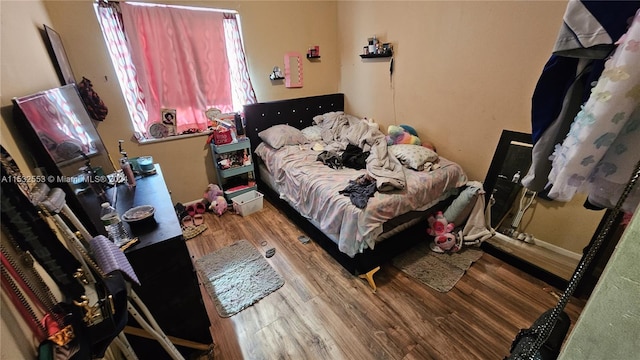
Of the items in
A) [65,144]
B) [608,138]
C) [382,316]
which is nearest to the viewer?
[608,138]

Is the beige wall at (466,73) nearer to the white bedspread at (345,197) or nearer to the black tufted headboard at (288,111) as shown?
the white bedspread at (345,197)

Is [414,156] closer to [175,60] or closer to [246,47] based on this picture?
[246,47]

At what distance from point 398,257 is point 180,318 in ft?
5.63

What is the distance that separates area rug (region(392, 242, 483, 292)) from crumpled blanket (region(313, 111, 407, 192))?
71cm

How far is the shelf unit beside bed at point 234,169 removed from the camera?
2.93m

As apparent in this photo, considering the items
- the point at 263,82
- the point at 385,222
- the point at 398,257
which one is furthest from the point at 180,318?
the point at 263,82

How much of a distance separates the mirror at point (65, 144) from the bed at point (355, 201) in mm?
1432

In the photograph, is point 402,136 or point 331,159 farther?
point 402,136

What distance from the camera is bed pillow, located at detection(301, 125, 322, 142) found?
3230 mm

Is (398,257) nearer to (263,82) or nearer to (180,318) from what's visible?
(180,318)

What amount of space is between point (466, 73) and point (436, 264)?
1.75 metres

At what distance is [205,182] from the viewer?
3145 millimetres

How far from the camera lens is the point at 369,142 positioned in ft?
8.61

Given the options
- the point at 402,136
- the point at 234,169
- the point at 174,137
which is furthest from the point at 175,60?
the point at 402,136
